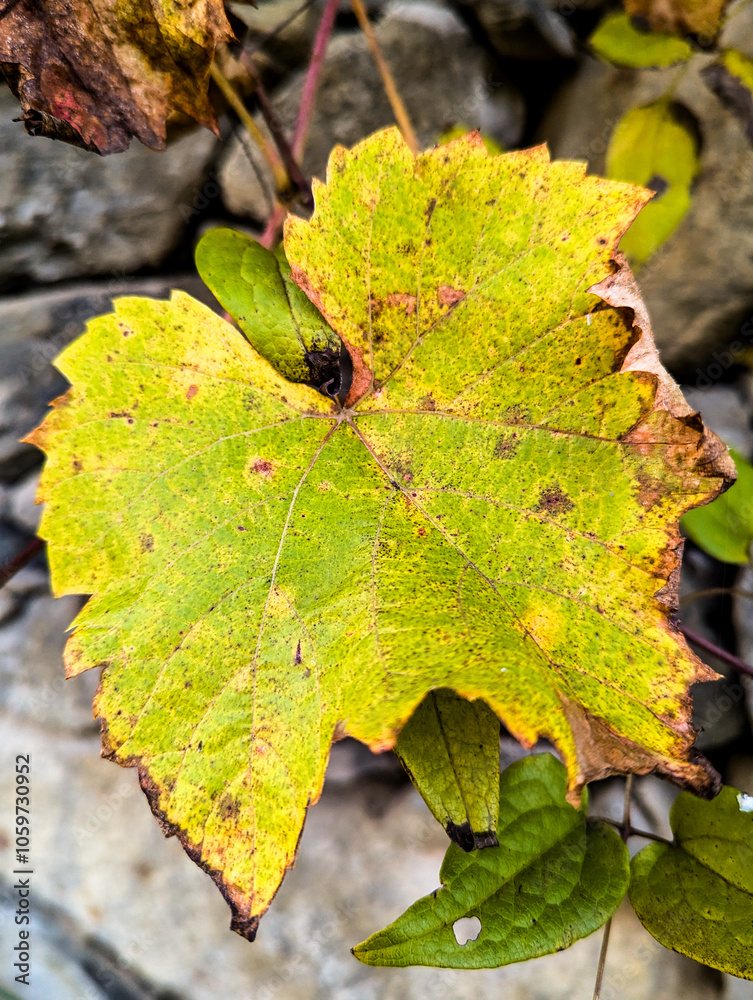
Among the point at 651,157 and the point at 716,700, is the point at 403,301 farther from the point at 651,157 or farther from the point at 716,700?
the point at 716,700

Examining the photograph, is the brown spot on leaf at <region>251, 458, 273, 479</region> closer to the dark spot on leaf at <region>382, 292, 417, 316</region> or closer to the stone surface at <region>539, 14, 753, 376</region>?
the dark spot on leaf at <region>382, 292, 417, 316</region>

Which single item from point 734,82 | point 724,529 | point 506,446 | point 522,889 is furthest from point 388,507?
point 734,82

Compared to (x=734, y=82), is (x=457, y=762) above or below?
below

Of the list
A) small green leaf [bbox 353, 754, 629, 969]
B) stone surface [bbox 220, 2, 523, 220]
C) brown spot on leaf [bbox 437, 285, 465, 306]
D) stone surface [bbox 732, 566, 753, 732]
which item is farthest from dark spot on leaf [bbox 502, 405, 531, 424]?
stone surface [bbox 220, 2, 523, 220]

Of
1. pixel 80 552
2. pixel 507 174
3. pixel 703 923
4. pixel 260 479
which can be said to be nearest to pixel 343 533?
pixel 260 479

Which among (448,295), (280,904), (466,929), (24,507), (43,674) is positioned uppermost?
(448,295)

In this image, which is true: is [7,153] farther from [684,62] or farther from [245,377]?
[684,62]
